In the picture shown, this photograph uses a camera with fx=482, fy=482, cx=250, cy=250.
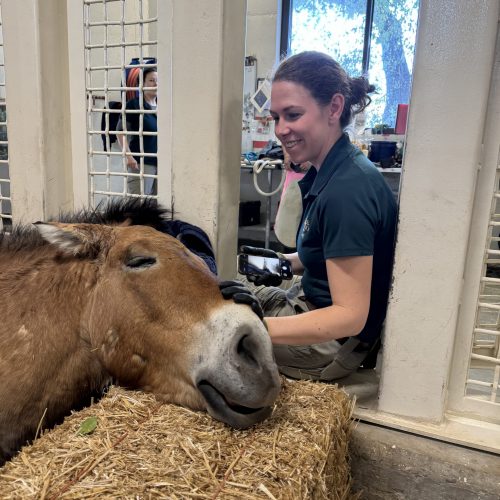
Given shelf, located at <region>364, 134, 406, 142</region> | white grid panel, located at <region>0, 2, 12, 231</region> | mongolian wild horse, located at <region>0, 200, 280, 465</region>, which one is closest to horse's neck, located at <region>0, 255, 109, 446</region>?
mongolian wild horse, located at <region>0, 200, 280, 465</region>

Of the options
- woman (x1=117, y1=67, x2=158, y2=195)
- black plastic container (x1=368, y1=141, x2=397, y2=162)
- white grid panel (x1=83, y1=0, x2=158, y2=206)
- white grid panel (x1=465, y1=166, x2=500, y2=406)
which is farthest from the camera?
black plastic container (x1=368, y1=141, x2=397, y2=162)

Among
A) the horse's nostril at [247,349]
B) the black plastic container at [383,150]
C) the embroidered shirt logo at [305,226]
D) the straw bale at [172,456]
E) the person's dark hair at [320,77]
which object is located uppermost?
the person's dark hair at [320,77]

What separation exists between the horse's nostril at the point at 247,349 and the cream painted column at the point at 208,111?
3.89 feet

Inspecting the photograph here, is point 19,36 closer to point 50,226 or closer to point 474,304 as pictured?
point 50,226

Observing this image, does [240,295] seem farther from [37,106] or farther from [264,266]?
[37,106]

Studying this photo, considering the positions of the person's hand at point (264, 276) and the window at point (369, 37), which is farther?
the window at point (369, 37)

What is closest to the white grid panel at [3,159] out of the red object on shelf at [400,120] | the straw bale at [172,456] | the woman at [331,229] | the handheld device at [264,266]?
the straw bale at [172,456]

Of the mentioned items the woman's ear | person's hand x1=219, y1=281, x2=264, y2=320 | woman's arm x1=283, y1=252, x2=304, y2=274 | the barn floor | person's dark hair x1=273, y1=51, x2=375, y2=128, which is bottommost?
the barn floor

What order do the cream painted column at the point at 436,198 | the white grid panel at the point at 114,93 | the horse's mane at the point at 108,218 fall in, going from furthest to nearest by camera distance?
→ the white grid panel at the point at 114,93 → the cream painted column at the point at 436,198 → the horse's mane at the point at 108,218

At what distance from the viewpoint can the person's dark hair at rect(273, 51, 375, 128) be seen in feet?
6.68

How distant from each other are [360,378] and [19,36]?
106 inches

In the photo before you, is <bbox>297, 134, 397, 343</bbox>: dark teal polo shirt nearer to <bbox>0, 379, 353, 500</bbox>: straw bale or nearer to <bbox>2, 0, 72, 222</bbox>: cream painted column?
<bbox>0, 379, 353, 500</bbox>: straw bale

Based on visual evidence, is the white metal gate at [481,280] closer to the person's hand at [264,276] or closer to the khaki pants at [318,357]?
the khaki pants at [318,357]

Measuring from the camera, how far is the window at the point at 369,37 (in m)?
7.76
